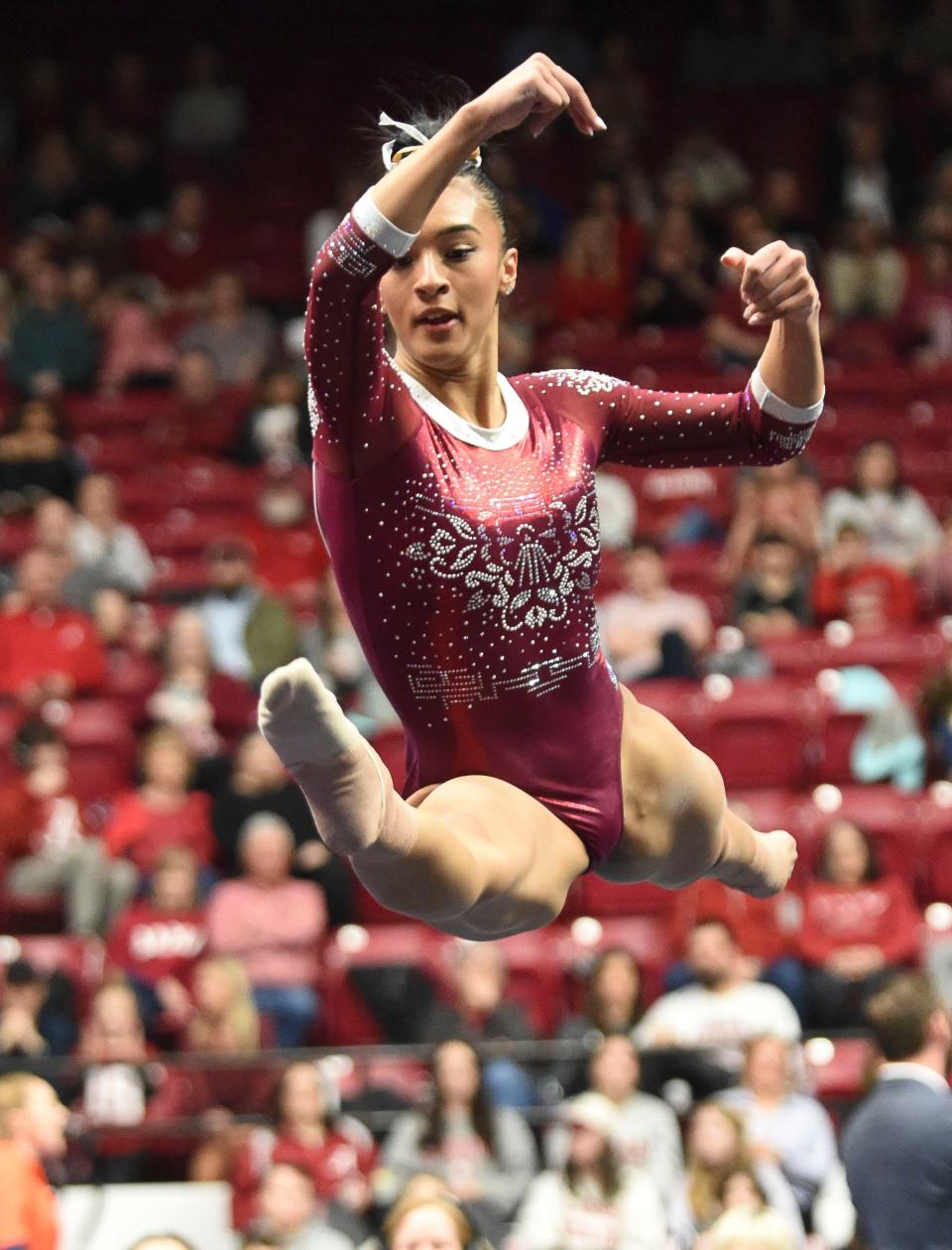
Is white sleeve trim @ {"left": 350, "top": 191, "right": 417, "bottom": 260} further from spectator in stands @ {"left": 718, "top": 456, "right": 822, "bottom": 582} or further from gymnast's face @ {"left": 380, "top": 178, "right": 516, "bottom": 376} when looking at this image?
spectator in stands @ {"left": 718, "top": 456, "right": 822, "bottom": 582}

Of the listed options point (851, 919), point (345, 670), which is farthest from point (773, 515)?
point (851, 919)

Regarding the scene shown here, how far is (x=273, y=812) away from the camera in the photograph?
6.47m

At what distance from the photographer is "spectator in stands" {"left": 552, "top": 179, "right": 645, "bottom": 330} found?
9.33m

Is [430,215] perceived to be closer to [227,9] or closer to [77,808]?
[77,808]

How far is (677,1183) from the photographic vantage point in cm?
522

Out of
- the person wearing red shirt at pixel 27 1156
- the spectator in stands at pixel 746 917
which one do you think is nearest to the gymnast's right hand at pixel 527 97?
the person wearing red shirt at pixel 27 1156

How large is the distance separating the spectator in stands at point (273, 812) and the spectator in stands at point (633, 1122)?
49.1 inches

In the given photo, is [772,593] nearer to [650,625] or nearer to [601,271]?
[650,625]

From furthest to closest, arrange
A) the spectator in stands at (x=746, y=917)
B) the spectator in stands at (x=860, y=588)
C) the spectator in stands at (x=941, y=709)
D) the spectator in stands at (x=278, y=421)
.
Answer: the spectator in stands at (x=278, y=421)
the spectator in stands at (x=860, y=588)
the spectator in stands at (x=941, y=709)
the spectator in stands at (x=746, y=917)

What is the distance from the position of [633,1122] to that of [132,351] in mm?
5076

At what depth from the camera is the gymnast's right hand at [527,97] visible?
2.74 metres

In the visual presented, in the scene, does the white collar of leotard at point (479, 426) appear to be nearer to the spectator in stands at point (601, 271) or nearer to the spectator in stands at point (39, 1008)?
the spectator in stands at point (39, 1008)

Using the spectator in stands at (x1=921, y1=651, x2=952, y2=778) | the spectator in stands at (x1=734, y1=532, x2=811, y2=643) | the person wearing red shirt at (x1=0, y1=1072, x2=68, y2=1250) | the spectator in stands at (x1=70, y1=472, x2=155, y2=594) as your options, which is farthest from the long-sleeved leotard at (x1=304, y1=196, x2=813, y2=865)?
the spectator in stands at (x1=70, y1=472, x2=155, y2=594)

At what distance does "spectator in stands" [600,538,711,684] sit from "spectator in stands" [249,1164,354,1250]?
2.48m
